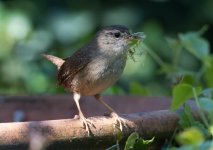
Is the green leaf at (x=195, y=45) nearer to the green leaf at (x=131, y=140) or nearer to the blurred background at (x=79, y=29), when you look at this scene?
the green leaf at (x=131, y=140)

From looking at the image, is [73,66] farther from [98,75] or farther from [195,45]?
[195,45]

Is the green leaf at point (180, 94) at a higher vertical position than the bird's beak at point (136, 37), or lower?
higher

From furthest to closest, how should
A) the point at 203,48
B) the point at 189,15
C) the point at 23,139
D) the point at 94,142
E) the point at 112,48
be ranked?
the point at 189,15
the point at 112,48
the point at 203,48
the point at 94,142
the point at 23,139

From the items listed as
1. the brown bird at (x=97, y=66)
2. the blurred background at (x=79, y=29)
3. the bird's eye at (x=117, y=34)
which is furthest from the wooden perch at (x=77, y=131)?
the blurred background at (x=79, y=29)

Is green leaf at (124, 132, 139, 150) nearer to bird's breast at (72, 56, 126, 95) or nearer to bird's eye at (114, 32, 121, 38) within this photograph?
bird's breast at (72, 56, 126, 95)

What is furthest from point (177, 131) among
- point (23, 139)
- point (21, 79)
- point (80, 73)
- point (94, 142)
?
point (21, 79)

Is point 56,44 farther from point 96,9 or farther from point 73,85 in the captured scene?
point 73,85
